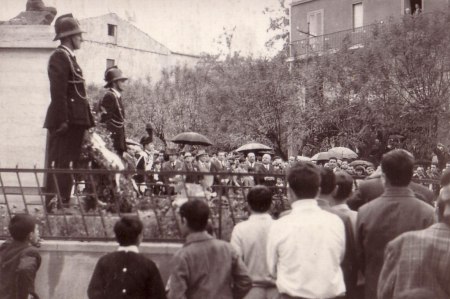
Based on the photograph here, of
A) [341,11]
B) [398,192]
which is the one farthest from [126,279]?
[341,11]

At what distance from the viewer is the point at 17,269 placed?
22.3 feet

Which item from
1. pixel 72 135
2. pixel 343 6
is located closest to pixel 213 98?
pixel 343 6

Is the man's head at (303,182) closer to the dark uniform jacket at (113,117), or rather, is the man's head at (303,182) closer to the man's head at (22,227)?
the man's head at (22,227)

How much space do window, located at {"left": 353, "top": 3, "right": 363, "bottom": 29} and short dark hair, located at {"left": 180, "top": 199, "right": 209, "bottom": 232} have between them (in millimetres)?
32269

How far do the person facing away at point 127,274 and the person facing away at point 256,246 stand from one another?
29.5 inches

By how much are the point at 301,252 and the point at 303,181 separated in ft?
1.61

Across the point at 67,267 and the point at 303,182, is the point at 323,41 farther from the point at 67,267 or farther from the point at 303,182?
the point at 303,182

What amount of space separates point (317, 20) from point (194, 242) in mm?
34922

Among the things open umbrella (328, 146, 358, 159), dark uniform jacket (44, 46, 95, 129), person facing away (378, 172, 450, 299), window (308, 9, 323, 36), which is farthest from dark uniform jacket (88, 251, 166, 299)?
window (308, 9, 323, 36)

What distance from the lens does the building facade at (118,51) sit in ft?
167

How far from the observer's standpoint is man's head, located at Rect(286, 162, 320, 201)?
548 cm

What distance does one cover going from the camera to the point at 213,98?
126 ft

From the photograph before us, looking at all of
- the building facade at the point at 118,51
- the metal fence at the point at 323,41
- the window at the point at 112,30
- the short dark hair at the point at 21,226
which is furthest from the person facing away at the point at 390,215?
the window at the point at 112,30

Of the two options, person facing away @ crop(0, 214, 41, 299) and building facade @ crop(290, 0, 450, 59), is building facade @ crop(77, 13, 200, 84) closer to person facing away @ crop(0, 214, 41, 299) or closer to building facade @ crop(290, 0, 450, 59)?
building facade @ crop(290, 0, 450, 59)
